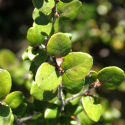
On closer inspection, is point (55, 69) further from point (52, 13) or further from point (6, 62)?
point (6, 62)

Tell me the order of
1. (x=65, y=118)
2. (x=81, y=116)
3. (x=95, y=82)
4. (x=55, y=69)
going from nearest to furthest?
(x=55, y=69) < (x=95, y=82) < (x=65, y=118) < (x=81, y=116)

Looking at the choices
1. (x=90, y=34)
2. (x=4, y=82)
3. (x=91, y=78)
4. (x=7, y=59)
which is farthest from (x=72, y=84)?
(x=90, y=34)

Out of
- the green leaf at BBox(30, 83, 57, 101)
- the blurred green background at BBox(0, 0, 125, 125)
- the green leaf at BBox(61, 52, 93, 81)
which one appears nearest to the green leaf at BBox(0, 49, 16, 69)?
the blurred green background at BBox(0, 0, 125, 125)

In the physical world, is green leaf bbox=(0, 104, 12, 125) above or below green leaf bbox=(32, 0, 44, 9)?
below

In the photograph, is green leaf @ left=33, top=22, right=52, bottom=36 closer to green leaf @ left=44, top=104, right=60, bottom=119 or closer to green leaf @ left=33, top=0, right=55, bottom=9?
green leaf @ left=33, top=0, right=55, bottom=9

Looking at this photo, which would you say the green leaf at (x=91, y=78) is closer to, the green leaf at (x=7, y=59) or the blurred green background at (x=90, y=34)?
the blurred green background at (x=90, y=34)

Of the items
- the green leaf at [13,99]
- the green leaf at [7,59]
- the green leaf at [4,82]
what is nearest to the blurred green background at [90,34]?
the green leaf at [7,59]

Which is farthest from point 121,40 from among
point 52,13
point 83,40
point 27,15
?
point 52,13
